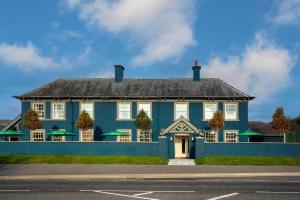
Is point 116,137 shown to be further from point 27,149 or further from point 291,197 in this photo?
point 291,197

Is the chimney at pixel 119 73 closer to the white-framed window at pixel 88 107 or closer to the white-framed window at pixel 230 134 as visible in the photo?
the white-framed window at pixel 88 107

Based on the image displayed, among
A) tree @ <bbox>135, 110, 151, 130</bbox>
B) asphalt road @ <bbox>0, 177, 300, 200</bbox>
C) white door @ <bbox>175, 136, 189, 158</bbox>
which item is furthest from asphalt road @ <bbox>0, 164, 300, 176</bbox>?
tree @ <bbox>135, 110, 151, 130</bbox>

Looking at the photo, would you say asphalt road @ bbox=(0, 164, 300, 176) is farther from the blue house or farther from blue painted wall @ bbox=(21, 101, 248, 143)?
blue painted wall @ bbox=(21, 101, 248, 143)

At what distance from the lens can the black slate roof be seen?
4069 cm

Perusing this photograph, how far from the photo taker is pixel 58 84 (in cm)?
4334

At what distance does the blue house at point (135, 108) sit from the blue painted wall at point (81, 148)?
5.11m

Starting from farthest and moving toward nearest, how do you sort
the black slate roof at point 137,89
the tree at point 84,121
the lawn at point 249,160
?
the black slate roof at point 137,89 < the tree at point 84,121 < the lawn at point 249,160

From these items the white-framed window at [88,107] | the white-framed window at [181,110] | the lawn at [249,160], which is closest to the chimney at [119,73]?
the white-framed window at [88,107]

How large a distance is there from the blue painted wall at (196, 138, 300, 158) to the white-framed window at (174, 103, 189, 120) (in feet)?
21.8

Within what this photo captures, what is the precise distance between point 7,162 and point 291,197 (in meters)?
24.3

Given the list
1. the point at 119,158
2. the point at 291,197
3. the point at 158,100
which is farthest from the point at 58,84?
the point at 291,197

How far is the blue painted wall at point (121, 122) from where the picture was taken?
132 ft

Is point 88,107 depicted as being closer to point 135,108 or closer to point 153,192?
point 135,108

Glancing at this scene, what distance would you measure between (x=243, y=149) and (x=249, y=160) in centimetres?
260
